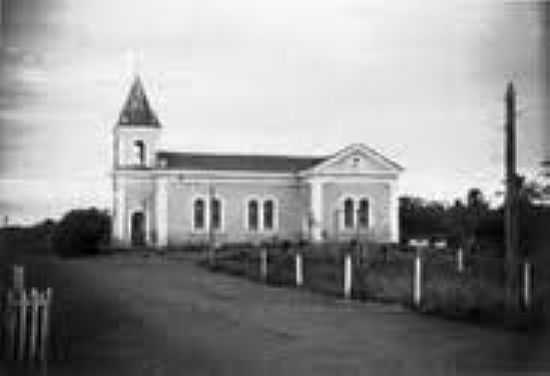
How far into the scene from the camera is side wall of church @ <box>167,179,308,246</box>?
15352 millimetres

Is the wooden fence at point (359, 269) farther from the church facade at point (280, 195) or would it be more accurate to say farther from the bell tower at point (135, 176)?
the church facade at point (280, 195)

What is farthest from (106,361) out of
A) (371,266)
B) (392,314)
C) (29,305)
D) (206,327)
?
(371,266)

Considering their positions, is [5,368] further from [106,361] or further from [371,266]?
[371,266]

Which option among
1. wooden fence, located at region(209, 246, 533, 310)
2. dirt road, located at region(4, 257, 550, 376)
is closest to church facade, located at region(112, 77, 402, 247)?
wooden fence, located at region(209, 246, 533, 310)

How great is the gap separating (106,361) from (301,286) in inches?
187

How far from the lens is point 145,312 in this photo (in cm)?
527

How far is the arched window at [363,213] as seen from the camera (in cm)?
1670

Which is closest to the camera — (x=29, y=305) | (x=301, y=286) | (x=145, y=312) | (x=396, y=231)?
(x=29, y=305)

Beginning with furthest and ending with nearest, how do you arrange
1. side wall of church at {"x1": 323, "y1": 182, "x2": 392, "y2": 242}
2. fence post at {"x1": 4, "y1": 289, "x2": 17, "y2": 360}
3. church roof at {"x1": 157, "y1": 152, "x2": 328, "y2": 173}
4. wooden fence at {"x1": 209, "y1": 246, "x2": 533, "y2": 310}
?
church roof at {"x1": 157, "y1": 152, "x2": 328, "y2": 173} → side wall of church at {"x1": 323, "y1": 182, "x2": 392, "y2": 242} → wooden fence at {"x1": 209, "y1": 246, "x2": 533, "y2": 310} → fence post at {"x1": 4, "y1": 289, "x2": 17, "y2": 360}

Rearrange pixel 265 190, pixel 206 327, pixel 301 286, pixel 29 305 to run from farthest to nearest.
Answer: pixel 265 190, pixel 301 286, pixel 206 327, pixel 29 305

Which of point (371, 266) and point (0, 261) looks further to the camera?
point (371, 266)

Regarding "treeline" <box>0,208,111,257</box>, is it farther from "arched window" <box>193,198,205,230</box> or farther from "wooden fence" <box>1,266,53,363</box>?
"arched window" <box>193,198,205,230</box>

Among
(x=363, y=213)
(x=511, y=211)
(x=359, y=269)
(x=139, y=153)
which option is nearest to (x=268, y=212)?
(x=363, y=213)

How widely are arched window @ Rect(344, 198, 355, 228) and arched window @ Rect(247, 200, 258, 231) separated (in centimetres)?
213
